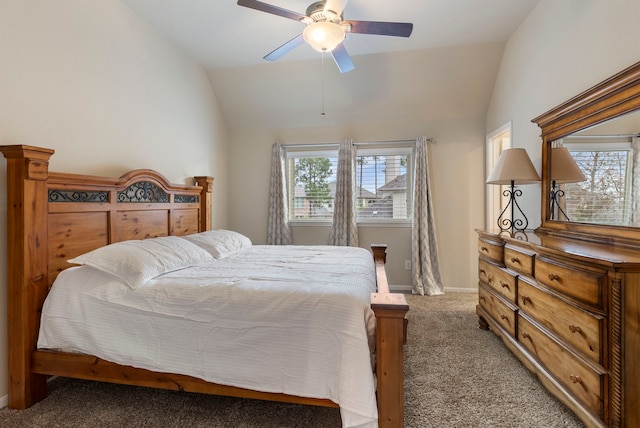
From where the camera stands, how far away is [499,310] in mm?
2564

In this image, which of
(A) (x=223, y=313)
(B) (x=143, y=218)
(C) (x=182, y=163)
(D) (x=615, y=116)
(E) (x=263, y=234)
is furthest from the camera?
(E) (x=263, y=234)

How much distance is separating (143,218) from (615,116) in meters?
3.51

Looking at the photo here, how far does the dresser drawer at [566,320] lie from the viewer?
59.1 inches

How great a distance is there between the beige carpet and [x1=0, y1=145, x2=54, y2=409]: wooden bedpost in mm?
187

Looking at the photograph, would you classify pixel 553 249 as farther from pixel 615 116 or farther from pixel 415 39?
pixel 415 39

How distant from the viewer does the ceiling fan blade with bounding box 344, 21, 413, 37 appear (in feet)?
7.16

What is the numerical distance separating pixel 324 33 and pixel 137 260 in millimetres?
1865

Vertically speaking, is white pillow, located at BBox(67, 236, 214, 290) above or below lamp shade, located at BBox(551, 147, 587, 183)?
below

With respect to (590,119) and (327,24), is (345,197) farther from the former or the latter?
(590,119)

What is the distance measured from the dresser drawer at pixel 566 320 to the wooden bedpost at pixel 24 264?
9.71ft

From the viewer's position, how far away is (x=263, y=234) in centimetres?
461

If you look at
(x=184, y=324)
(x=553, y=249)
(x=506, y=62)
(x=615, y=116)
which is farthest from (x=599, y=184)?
(x=184, y=324)

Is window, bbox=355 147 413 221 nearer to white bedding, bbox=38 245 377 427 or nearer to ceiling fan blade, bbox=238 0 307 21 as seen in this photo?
ceiling fan blade, bbox=238 0 307 21

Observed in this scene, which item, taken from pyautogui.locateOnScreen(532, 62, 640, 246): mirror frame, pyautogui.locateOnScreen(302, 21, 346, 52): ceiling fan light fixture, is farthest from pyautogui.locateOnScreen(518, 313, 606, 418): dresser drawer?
pyautogui.locateOnScreen(302, 21, 346, 52): ceiling fan light fixture
